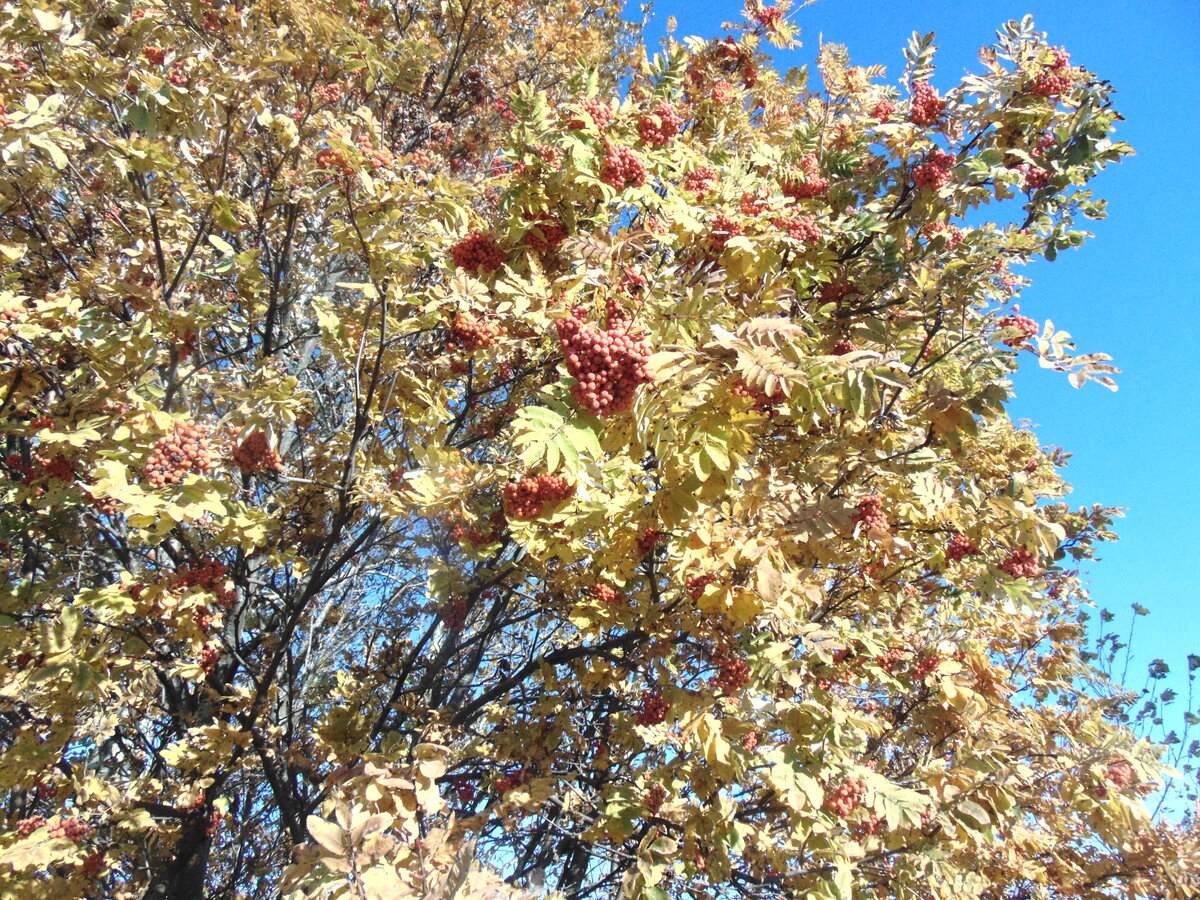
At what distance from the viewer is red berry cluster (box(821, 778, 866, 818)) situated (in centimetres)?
308

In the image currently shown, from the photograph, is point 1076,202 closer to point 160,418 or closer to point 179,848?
point 160,418

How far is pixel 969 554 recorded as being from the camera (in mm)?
3410

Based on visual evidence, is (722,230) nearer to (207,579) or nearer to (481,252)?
(481,252)

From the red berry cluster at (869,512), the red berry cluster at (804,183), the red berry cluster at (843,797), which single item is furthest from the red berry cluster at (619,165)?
the red berry cluster at (843,797)

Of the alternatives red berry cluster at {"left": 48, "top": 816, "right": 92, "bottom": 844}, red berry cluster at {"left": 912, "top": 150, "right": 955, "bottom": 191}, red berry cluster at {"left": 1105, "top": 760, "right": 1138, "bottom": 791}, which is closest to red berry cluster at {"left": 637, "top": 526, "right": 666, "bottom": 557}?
red berry cluster at {"left": 912, "top": 150, "right": 955, "bottom": 191}

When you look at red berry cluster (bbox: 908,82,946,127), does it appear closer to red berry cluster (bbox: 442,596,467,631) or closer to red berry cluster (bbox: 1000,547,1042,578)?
red berry cluster (bbox: 1000,547,1042,578)

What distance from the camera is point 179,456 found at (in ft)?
9.08

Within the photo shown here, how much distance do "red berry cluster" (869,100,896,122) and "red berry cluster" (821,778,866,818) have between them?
3.53 m

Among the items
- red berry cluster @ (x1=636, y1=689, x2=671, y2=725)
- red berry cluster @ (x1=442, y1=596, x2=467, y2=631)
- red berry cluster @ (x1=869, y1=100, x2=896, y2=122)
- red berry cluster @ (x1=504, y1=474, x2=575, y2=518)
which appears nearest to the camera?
red berry cluster @ (x1=504, y1=474, x2=575, y2=518)

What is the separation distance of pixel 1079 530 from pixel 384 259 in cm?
416

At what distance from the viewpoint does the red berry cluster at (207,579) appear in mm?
3186

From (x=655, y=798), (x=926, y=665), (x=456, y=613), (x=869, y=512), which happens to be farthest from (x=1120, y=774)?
(x=456, y=613)

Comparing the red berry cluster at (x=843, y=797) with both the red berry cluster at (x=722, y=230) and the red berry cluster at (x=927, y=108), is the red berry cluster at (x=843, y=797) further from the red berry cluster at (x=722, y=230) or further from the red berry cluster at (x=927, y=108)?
the red berry cluster at (x=927, y=108)

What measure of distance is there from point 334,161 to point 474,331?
94cm
